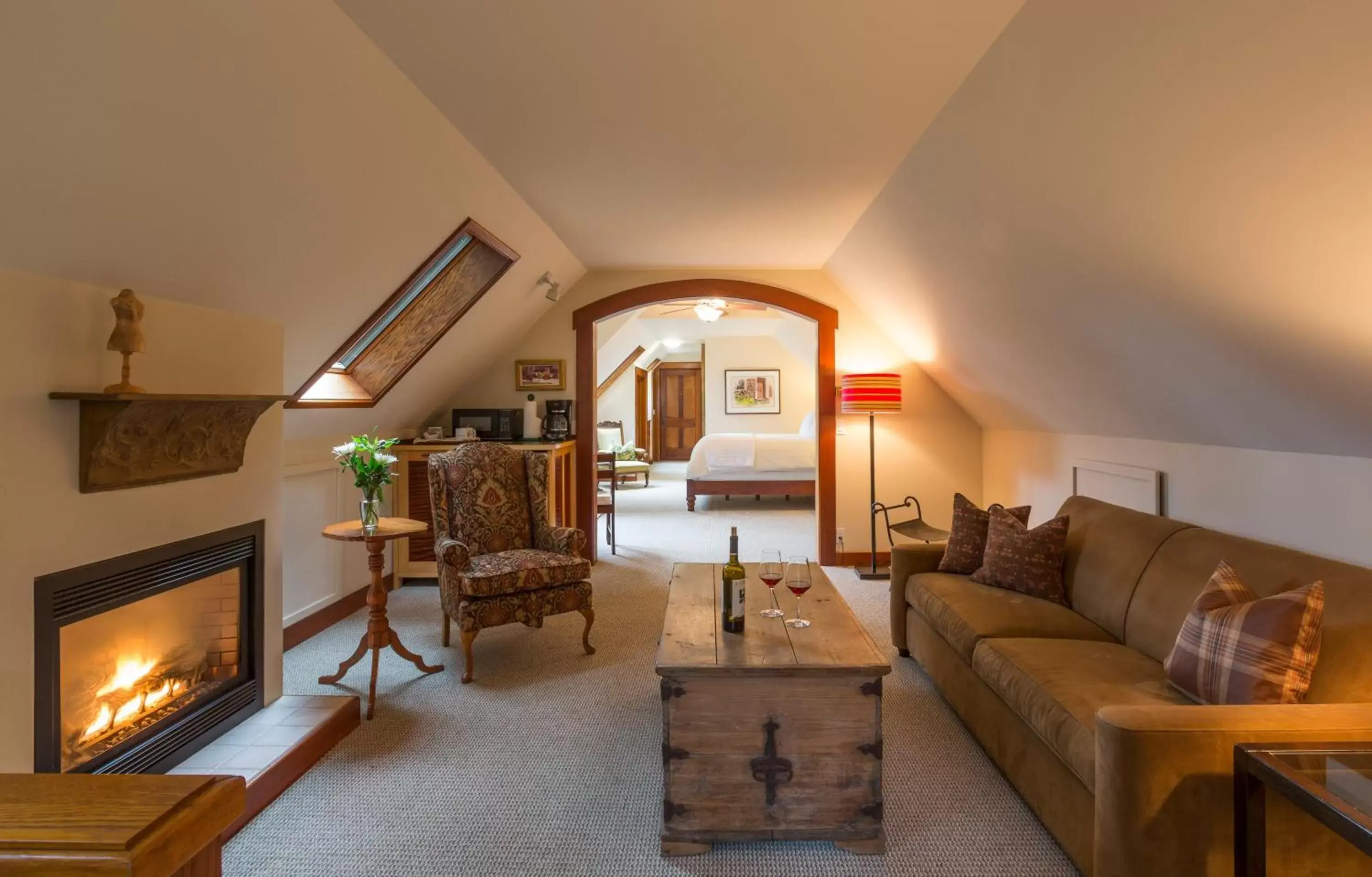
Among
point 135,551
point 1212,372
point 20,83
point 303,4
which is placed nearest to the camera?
point 20,83

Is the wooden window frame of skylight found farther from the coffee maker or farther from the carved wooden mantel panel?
the coffee maker

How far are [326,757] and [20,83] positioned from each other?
7.19ft

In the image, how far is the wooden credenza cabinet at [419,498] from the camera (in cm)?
472

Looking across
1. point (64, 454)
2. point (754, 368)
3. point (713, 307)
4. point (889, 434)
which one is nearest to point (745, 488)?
point (713, 307)

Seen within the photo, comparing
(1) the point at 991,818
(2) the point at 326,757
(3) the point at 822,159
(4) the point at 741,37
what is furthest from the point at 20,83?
(1) the point at 991,818

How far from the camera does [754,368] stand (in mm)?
11758

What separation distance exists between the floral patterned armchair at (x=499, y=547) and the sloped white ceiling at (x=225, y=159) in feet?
3.18

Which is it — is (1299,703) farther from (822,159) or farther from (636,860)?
(822,159)

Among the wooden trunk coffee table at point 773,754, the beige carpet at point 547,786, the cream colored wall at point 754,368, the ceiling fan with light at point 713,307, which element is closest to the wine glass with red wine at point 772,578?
the wooden trunk coffee table at point 773,754

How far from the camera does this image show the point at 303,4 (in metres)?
1.82

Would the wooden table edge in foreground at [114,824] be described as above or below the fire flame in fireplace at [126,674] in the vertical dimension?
above

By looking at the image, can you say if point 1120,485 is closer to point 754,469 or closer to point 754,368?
point 754,469

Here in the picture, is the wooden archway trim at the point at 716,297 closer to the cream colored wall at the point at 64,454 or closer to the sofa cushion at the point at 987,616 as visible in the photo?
the sofa cushion at the point at 987,616

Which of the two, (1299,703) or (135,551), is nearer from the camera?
(1299,703)
